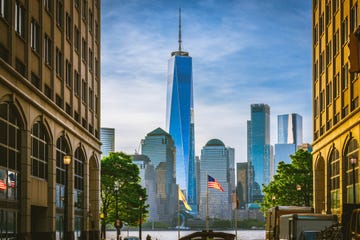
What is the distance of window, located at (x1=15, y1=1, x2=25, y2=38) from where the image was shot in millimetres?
44250

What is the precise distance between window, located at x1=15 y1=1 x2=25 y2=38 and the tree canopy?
5472cm

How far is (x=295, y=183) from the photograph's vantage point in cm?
9712

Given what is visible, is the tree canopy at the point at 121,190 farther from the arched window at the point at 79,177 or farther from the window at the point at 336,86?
the window at the point at 336,86

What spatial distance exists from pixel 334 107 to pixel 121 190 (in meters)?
39.5

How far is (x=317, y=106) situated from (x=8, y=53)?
45755 millimetres

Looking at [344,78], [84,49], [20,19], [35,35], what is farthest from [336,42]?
[20,19]

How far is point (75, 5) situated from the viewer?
65688mm

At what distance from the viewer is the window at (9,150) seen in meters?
40.7

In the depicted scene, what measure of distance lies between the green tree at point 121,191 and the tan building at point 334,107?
28.5 m

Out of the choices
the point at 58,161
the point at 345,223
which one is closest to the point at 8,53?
the point at 58,161

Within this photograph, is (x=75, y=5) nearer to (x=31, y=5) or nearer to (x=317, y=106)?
(x=31, y=5)

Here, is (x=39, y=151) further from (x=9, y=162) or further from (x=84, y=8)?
(x=84, y=8)

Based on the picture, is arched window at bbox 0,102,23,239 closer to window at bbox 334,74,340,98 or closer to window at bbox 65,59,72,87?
window at bbox 65,59,72,87

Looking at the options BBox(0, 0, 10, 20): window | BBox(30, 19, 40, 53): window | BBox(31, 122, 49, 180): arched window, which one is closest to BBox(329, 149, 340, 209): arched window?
BBox(31, 122, 49, 180): arched window
